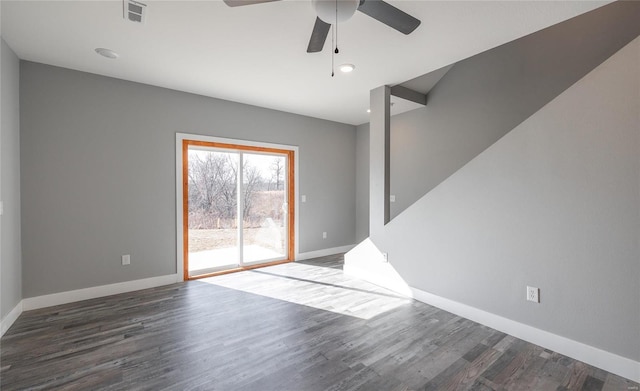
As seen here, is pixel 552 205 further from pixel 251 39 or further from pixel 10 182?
pixel 10 182

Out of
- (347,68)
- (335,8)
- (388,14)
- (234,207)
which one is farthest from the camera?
(234,207)

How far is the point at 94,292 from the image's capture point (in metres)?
3.38

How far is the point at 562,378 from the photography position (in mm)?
1964

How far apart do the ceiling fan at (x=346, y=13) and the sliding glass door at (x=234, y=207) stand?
8.74 feet

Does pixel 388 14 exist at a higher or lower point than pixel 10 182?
higher

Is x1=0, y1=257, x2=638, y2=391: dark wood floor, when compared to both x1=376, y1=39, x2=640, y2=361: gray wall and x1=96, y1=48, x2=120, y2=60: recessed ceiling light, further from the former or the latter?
x1=96, y1=48, x2=120, y2=60: recessed ceiling light

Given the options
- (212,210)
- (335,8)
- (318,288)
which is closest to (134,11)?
(335,8)

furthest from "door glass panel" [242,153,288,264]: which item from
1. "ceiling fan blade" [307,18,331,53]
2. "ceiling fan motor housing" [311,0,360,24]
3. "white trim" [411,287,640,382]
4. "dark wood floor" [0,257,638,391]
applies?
"ceiling fan motor housing" [311,0,360,24]

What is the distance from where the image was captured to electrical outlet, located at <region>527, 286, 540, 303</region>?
2412mm

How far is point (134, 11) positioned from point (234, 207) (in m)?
2.91

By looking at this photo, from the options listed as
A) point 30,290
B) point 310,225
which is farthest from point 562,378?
point 30,290

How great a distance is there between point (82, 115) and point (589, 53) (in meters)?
5.53


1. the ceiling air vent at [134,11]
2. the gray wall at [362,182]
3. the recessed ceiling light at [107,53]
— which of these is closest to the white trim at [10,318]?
the recessed ceiling light at [107,53]

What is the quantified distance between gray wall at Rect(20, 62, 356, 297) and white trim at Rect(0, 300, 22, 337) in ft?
0.60
